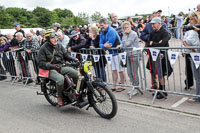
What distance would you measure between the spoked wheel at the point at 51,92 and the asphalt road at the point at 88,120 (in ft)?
0.60

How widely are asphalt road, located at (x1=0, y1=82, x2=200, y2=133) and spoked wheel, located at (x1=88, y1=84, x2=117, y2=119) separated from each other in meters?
0.15

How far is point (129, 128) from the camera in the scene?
166 inches

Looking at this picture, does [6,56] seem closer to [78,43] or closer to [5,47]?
[5,47]

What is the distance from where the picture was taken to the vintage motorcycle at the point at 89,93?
15.0ft

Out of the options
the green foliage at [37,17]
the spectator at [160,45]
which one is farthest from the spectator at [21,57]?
the green foliage at [37,17]

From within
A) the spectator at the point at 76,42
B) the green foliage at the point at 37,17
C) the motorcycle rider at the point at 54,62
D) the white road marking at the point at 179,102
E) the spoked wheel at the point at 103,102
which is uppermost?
the green foliage at the point at 37,17

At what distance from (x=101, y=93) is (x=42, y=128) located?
4.67 feet

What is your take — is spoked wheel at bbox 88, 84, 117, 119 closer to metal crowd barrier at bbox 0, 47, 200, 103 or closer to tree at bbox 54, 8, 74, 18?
metal crowd barrier at bbox 0, 47, 200, 103

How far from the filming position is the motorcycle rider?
510 centimetres

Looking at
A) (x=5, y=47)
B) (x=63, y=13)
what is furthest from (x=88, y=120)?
(x=63, y=13)

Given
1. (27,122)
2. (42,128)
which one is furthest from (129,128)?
(27,122)

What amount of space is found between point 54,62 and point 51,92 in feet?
2.64

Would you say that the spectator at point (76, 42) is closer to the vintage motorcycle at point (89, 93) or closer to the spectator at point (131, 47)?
the spectator at point (131, 47)

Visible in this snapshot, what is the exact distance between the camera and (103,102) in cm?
473
